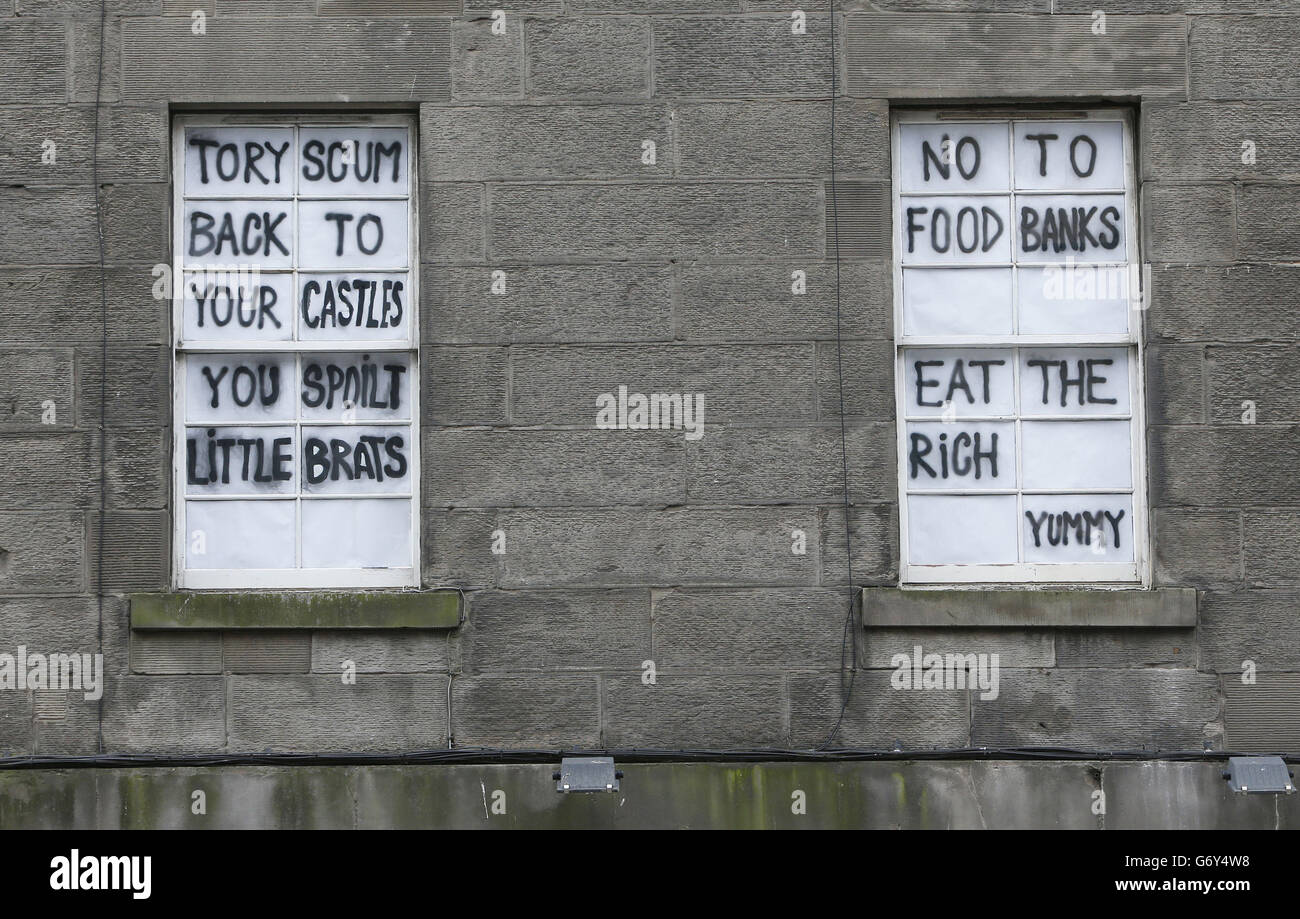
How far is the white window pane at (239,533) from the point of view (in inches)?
297

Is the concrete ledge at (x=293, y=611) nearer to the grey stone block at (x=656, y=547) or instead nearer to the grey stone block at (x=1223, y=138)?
the grey stone block at (x=656, y=547)

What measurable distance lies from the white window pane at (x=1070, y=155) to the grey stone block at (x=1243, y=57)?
0.47 meters

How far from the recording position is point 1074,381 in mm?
7637

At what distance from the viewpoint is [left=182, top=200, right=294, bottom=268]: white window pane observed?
7.65 m

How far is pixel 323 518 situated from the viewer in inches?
298

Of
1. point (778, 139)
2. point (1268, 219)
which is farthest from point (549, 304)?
point (1268, 219)

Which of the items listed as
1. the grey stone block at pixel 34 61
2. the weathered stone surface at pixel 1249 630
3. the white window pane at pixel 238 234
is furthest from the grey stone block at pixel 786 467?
the grey stone block at pixel 34 61

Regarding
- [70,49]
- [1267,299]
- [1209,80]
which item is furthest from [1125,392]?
[70,49]

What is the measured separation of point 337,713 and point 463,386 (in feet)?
5.57

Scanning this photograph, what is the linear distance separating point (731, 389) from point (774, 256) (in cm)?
70

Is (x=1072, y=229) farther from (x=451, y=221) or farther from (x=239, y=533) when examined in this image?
(x=239, y=533)

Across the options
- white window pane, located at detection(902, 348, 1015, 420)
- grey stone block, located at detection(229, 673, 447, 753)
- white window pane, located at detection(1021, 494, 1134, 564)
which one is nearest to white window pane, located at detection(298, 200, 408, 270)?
grey stone block, located at detection(229, 673, 447, 753)

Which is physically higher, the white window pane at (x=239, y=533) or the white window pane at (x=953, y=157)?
the white window pane at (x=953, y=157)
